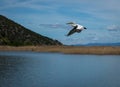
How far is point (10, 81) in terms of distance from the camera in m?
22.8

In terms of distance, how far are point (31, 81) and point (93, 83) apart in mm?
4227

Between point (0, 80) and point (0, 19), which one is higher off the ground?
point (0, 19)

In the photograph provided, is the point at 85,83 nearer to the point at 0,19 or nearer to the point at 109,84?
the point at 109,84

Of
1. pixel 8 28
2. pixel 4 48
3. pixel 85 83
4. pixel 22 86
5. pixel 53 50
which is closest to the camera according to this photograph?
pixel 22 86

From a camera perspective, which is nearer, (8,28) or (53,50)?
(53,50)

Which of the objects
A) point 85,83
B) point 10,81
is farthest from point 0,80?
point 85,83

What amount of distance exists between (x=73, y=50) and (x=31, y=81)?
119 ft

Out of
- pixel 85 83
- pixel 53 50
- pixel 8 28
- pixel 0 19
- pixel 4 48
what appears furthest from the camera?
pixel 0 19

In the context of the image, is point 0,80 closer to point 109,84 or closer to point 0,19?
point 109,84

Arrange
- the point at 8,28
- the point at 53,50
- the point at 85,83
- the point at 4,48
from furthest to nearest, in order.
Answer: the point at 8,28, the point at 4,48, the point at 53,50, the point at 85,83

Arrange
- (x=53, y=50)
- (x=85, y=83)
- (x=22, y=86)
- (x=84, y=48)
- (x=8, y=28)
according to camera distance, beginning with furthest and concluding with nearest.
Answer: (x=8, y=28), (x=53, y=50), (x=84, y=48), (x=85, y=83), (x=22, y=86)

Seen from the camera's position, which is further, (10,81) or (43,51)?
(43,51)

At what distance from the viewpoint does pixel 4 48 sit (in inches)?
3521

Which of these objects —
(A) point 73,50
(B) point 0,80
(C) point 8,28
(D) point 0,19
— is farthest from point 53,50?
(D) point 0,19
